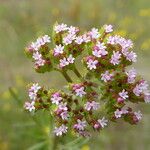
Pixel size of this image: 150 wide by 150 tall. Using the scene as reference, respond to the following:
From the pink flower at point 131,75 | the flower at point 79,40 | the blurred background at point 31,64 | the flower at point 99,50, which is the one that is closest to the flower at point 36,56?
the flower at point 79,40

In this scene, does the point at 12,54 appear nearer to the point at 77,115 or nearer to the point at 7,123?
the point at 7,123

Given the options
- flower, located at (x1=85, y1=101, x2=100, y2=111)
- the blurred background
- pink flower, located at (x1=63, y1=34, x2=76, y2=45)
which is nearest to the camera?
flower, located at (x1=85, y1=101, x2=100, y2=111)

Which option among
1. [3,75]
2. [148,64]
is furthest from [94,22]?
[3,75]

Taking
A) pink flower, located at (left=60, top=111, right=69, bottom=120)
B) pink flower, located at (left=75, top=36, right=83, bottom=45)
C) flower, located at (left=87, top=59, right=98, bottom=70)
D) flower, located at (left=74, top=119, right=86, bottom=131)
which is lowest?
flower, located at (left=74, top=119, right=86, bottom=131)

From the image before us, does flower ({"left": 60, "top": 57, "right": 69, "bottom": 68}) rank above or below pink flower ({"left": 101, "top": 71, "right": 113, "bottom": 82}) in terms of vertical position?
above

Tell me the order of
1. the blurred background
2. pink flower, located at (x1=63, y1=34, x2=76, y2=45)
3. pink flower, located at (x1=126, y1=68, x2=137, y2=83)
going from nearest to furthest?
1. pink flower, located at (x1=126, y1=68, x2=137, y2=83)
2. pink flower, located at (x1=63, y1=34, x2=76, y2=45)
3. the blurred background

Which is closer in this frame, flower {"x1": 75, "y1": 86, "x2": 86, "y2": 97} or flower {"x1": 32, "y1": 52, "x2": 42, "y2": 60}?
flower {"x1": 75, "y1": 86, "x2": 86, "y2": 97}

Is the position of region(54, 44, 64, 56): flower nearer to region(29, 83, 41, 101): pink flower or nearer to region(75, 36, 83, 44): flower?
region(75, 36, 83, 44): flower

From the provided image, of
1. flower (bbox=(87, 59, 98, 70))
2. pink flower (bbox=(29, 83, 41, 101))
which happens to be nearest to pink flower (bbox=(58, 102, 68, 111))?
pink flower (bbox=(29, 83, 41, 101))
